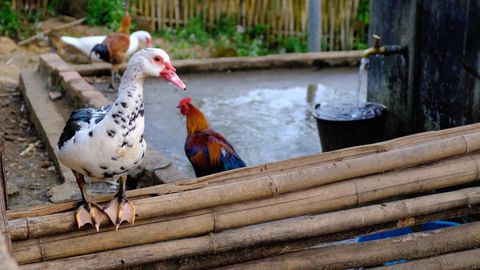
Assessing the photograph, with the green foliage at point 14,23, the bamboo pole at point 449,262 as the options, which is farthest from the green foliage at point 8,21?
the bamboo pole at point 449,262

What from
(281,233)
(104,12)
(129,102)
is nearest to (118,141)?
(129,102)

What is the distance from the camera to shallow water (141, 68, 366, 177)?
6910 mm

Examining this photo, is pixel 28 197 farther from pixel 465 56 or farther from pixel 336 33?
pixel 336 33

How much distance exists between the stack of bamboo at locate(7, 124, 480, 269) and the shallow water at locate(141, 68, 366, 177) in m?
2.72

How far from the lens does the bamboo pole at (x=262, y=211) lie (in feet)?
10.3

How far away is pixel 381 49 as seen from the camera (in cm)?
616

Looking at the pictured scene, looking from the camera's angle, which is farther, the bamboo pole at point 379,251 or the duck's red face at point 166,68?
the bamboo pole at point 379,251

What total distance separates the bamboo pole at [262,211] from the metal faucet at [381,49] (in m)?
2.46

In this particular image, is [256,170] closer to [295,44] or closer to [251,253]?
[251,253]

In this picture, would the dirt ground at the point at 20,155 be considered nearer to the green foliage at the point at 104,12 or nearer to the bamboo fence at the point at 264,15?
the green foliage at the point at 104,12

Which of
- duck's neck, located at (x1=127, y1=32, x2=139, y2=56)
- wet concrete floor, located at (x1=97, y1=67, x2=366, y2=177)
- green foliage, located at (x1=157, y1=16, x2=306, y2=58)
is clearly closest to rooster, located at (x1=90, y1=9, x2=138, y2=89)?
duck's neck, located at (x1=127, y1=32, x2=139, y2=56)

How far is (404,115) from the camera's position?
21.4 feet

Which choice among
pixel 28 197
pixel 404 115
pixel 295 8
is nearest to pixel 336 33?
pixel 295 8

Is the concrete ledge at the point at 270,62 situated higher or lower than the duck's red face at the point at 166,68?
lower
